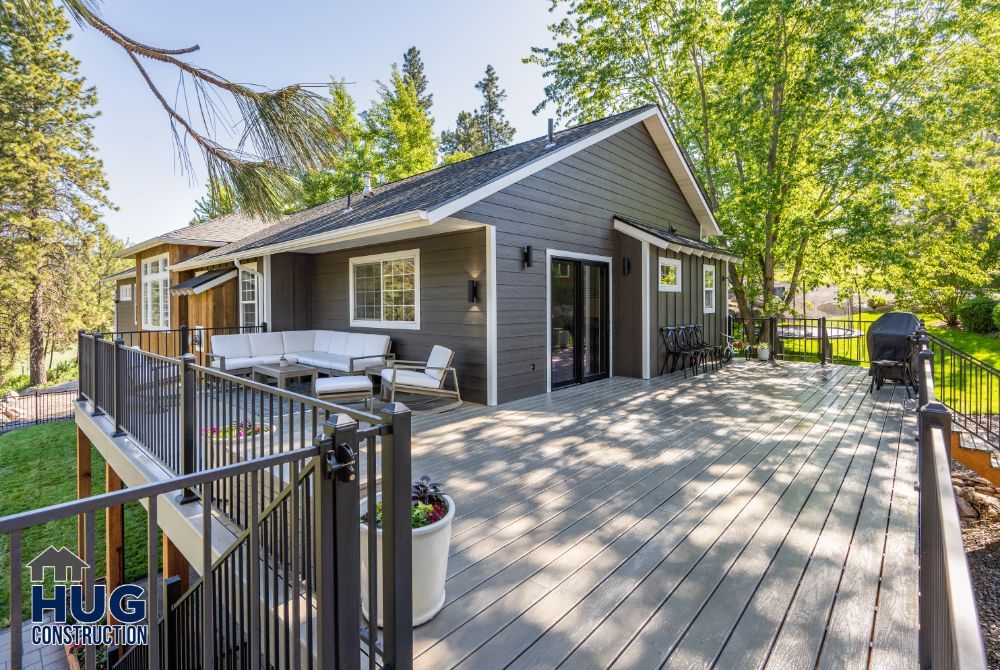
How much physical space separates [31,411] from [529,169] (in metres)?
18.0

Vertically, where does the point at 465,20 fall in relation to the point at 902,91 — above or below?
above

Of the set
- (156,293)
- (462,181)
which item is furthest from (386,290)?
(156,293)

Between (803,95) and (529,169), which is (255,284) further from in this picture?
(803,95)

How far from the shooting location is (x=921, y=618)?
1.90 m

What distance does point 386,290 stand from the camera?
806cm

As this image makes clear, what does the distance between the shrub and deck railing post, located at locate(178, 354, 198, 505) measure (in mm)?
19964

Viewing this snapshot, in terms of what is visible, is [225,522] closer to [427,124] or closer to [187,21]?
[187,21]

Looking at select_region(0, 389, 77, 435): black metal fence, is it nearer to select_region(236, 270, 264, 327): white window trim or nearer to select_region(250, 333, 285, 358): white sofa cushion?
select_region(236, 270, 264, 327): white window trim

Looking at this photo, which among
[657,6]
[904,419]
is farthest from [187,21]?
[657,6]

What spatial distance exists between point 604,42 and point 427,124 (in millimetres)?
8998

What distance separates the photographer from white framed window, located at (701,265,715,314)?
1015 centimetres

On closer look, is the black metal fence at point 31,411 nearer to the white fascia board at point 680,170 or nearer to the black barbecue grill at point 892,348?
the white fascia board at point 680,170

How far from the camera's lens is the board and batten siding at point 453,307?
6570mm

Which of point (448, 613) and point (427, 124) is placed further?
point (427, 124)
